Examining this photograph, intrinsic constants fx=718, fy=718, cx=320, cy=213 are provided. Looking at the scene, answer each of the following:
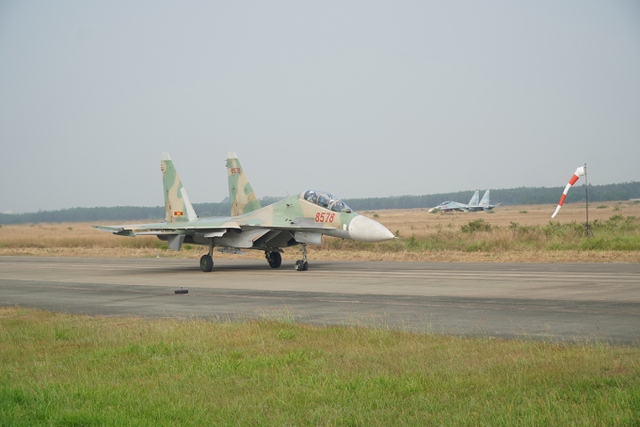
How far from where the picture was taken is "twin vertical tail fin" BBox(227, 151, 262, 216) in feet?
92.5

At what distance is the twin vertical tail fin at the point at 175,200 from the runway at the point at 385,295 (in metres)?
2.47

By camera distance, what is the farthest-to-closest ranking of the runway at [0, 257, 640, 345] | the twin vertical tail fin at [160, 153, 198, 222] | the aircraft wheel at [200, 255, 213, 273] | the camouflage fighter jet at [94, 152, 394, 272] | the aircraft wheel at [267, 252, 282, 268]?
the twin vertical tail fin at [160, 153, 198, 222] → the aircraft wheel at [267, 252, 282, 268] → the aircraft wheel at [200, 255, 213, 273] → the camouflage fighter jet at [94, 152, 394, 272] → the runway at [0, 257, 640, 345]

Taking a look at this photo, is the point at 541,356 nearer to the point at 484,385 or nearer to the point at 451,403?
the point at 484,385

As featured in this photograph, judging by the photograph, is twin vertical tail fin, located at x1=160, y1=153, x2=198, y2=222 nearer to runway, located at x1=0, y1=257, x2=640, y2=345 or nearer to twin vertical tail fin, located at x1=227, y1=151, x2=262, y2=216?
twin vertical tail fin, located at x1=227, y1=151, x2=262, y2=216

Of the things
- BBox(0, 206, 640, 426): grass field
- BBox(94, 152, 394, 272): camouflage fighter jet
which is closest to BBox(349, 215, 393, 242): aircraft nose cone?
BBox(94, 152, 394, 272): camouflage fighter jet

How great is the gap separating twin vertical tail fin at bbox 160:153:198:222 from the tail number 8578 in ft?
23.6

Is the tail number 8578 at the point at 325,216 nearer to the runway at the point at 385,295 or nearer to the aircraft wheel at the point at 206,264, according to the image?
the runway at the point at 385,295

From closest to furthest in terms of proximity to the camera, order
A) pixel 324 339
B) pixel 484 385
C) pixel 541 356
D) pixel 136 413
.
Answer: pixel 136 413
pixel 484 385
pixel 541 356
pixel 324 339

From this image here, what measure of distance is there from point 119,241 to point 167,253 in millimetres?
12570

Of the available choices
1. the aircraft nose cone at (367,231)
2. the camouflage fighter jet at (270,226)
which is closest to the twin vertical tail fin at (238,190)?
the camouflage fighter jet at (270,226)

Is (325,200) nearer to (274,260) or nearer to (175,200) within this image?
(274,260)

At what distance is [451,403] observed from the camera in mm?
6387

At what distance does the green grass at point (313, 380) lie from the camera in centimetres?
611

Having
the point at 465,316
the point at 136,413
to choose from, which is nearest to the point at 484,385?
the point at 136,413
